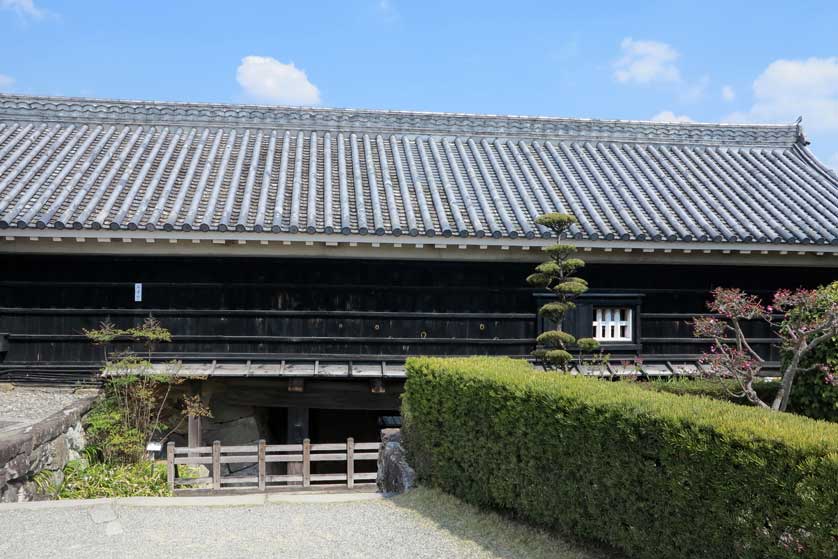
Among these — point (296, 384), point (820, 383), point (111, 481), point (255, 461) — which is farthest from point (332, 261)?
point (820, 383)

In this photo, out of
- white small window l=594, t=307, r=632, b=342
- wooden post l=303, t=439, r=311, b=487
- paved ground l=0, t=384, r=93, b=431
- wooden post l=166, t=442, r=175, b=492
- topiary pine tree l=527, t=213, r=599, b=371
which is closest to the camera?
paved ground l=0, t=384, r=93, b=431

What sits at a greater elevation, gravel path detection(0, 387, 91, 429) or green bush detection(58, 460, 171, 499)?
gravel path detection(0, 387, 91, 429)

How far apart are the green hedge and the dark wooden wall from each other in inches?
161

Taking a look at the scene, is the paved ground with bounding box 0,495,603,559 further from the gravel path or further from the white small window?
the white small window

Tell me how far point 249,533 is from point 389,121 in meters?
11.1

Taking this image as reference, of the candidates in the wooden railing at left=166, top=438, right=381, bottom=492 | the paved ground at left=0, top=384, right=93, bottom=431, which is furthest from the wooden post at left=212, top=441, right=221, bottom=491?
the paved ground at left=0, top=384, right=93, bottom=431

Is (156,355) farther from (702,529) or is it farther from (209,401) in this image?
(702,529)

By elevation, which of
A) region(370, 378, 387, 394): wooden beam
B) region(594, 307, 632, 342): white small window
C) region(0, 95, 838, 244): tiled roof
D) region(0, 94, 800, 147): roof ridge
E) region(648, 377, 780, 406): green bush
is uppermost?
region(0, 94, 800, 147): roof ridge

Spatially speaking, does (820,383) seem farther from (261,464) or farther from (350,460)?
(261,464)

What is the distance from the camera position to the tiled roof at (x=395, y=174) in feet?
37.2

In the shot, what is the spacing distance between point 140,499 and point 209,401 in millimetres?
4192

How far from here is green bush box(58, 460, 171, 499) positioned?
885 centimetres

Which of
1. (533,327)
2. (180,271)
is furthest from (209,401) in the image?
(533,327)

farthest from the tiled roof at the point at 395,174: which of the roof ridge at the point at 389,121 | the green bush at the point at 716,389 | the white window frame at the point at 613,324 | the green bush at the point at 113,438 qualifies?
the green bush at the point at 716,389
